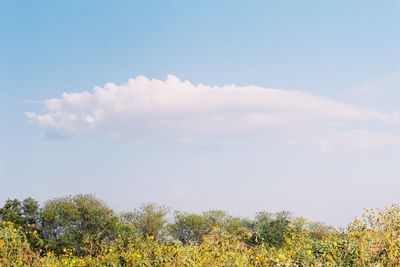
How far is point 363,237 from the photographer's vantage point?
11766mm

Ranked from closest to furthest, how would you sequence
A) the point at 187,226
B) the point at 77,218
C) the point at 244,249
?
the point at 244,249
the point at 77,218
the point at 187,226

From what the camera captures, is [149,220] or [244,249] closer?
[244,249]

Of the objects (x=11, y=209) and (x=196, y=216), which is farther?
(x=196, y=216)

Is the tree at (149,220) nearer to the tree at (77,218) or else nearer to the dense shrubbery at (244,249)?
the tree at (77,218)

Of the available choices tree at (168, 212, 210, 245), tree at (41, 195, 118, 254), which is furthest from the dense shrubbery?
tree at (168, 212, 210, 245)

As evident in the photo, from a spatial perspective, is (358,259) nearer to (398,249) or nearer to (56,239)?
(398,249)

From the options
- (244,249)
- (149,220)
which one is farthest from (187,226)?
(244,249)

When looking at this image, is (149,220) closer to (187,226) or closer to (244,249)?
(187,226)

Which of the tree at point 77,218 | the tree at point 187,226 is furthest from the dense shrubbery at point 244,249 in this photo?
the tree at point 187,226

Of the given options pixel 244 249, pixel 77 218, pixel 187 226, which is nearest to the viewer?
pixel 244 249

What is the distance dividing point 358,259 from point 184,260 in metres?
4.60

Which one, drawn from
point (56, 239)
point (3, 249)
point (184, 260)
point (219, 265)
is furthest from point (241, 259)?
point (56, 239)

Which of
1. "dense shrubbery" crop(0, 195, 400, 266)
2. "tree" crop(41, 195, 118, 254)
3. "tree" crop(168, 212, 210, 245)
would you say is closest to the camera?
"dense shrubbery" crop(0, 195, 400, 266)

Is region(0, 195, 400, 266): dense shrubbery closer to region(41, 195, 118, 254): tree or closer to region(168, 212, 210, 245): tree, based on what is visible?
region(41, 195, 118, 254): tree
